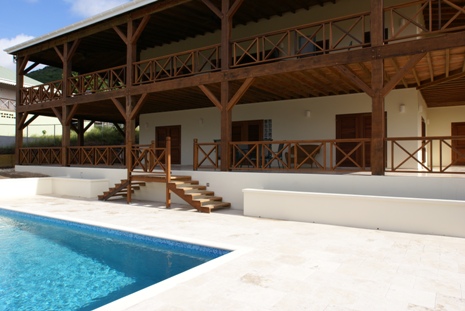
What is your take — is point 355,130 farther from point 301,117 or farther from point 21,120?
point 21,120

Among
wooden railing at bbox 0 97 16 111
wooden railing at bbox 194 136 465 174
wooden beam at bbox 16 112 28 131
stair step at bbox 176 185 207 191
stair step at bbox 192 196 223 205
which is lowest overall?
stair step at bbox 192 196 223 205

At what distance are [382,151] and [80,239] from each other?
6.78 m

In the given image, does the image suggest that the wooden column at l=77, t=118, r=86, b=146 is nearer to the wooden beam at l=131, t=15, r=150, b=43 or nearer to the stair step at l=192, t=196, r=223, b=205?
the wooden beam at l=131, t=15, r=150, b=43

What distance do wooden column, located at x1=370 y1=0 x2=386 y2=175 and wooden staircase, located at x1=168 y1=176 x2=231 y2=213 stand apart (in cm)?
411

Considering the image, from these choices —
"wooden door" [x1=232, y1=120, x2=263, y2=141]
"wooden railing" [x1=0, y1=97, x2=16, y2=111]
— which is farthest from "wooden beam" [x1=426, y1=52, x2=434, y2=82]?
"wooden railing" [x1=0, y1=97, x2=16, y2=111]

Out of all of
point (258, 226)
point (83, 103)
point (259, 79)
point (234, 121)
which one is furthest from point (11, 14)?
point (258, 226)

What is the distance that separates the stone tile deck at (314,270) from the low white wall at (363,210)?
305 millimetres

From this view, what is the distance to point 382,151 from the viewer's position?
26.2ft

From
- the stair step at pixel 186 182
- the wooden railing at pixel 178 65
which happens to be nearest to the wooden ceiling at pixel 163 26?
the wooden railing at pixel 178 65

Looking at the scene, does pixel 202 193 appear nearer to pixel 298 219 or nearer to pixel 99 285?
pixel 298 219

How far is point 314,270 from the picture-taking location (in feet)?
14.9

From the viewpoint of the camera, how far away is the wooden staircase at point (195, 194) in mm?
9422

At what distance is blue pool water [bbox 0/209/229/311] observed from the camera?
14.6 ft

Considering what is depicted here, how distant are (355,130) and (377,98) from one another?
4245 millimetres
